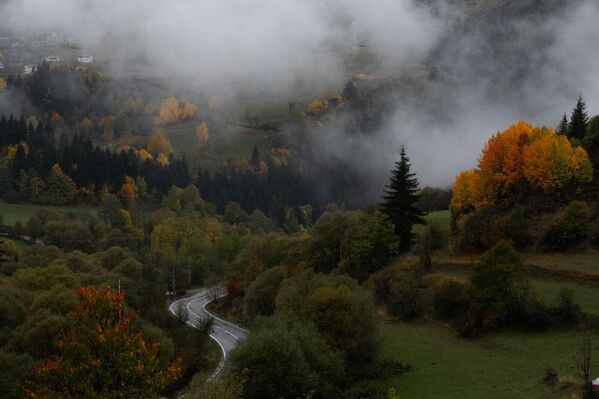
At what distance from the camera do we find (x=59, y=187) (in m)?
182

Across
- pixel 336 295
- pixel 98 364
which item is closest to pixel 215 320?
pixel 336 295

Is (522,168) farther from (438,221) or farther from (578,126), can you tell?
(578,126)

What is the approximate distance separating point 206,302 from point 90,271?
25795mm

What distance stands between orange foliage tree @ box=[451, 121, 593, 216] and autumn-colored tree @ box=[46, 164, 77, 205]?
448ft

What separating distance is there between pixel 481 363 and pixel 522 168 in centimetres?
4264

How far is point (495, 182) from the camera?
3415 inches

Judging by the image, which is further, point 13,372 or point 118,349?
point 13,372

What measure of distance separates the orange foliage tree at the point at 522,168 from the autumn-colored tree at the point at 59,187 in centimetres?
13650

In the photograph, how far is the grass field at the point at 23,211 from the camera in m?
149

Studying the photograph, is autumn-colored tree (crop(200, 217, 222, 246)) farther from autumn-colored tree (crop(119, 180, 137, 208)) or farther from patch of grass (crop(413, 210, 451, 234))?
patch of grass (crop(413, 210, 451, 234))

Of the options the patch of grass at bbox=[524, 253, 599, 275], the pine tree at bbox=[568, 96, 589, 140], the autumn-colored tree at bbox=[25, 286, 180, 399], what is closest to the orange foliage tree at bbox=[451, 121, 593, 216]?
the pine tree at bbox=[568, 96, 589, 140]

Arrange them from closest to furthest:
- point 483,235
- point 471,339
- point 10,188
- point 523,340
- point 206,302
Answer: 1. point 523,340
2. point 471,339
3. point 483,235
4. point 206,302
5. point 10,188

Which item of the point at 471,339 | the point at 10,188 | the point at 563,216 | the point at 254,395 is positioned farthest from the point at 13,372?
the point at 10,188

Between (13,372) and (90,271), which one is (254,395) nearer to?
(13,372)
